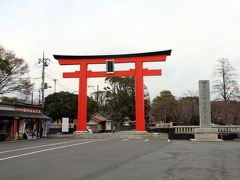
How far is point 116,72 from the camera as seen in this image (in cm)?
3103

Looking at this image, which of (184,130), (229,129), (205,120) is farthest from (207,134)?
(229,129)

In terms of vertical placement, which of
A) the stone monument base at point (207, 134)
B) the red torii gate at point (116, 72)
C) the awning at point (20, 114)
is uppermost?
the red torii gate at point (116, 72)

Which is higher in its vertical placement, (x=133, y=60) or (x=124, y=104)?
(x=133, y=60)

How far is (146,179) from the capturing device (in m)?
7.40

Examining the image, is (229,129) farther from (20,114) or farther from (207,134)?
(20,114)

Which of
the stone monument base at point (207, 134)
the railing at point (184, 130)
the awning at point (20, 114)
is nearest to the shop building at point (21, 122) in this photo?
the awning at point (20, 114)

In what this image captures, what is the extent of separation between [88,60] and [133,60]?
16.7 feet

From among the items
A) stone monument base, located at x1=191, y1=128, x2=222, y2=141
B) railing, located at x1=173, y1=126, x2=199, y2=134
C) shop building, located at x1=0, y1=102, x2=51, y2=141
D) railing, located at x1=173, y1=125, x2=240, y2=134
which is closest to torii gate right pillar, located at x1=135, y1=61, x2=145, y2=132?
railing, located at x1=173, y1=126, x2=199, y2=134

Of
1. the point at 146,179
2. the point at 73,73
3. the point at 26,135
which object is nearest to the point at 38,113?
the point at 26,135

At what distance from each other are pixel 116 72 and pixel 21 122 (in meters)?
11.3

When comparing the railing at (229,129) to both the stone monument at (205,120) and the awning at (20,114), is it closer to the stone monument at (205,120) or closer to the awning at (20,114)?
the stone monument at (205,120)

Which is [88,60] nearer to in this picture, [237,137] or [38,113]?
[38,113]

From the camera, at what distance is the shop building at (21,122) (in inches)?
1049

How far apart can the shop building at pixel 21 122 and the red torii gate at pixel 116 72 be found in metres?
4.70
